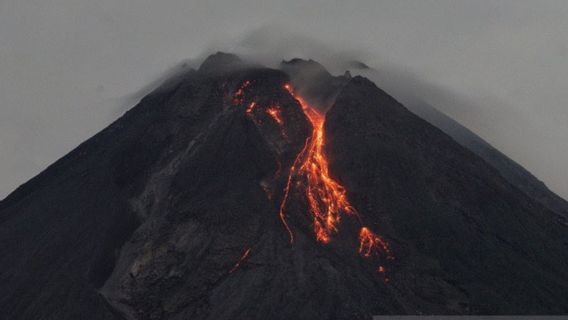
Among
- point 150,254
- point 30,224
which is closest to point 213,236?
point 150,254

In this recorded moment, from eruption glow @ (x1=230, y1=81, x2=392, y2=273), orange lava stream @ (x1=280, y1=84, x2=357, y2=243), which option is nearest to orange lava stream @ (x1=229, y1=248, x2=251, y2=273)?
eruption glow @ (x1=230, y1=81, x2=392, y2=273)

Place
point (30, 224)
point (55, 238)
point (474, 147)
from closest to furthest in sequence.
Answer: point (55, 238) < point (30, 224) < point (474, 147)

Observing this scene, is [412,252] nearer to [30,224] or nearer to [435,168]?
[435,168]

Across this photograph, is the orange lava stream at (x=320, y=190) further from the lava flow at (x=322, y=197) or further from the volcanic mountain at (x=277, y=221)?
the volcanic mountain at (x=277, y=221)

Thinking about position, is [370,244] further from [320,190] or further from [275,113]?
[275,113]

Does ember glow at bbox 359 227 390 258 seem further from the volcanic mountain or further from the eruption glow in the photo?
the volcanic mountain

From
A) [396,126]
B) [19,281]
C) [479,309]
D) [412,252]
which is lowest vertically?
[479,309]

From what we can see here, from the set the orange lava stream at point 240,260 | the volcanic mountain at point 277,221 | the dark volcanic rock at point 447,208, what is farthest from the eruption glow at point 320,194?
the dark volcanic rock at point 447,208

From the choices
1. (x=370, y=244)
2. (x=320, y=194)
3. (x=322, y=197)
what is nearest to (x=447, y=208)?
(x=370, y=244)
